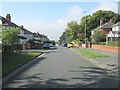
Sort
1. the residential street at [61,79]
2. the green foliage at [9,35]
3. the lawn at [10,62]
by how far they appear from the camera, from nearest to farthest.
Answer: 1. the residential street at [61,79]
2. the lawn at [10,62]
3. the green foliage at [9,35]

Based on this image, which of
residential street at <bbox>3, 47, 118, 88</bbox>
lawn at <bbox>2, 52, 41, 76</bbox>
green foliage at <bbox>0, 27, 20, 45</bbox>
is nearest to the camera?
residential street at <bbox>3, 47, 118, 88</bbox>

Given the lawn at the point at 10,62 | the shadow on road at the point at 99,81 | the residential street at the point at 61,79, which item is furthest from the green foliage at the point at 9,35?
the shadow on road at the point at 99,81

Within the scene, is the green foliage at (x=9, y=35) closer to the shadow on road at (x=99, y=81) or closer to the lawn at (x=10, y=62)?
the lawn at (x=10, y=62)

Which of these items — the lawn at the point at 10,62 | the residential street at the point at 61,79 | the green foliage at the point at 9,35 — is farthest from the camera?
the green foliage at the point at 9,35

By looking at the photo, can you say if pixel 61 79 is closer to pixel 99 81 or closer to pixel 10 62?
pixel 99 81

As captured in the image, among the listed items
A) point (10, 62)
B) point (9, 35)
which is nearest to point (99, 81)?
point (10, 62)

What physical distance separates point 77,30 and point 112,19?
18285 millimetres


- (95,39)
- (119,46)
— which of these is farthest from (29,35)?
(119,46)

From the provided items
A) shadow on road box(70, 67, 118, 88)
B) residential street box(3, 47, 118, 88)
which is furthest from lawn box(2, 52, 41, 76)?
shadow on road box(70, 67, 118, 88)

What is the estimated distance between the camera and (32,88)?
417 inches

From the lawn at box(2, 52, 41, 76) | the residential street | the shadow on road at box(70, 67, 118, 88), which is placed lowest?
the shadow on road at box(70, 67, 118, 88)

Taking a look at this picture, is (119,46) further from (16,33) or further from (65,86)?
(65,86)

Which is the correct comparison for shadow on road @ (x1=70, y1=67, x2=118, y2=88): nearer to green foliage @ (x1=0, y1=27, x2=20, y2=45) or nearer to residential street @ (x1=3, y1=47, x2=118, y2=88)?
residential street @ (x1=3, y1=47, x2=118, y2=88)

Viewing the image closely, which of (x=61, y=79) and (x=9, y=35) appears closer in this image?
(x=61, y=79)
